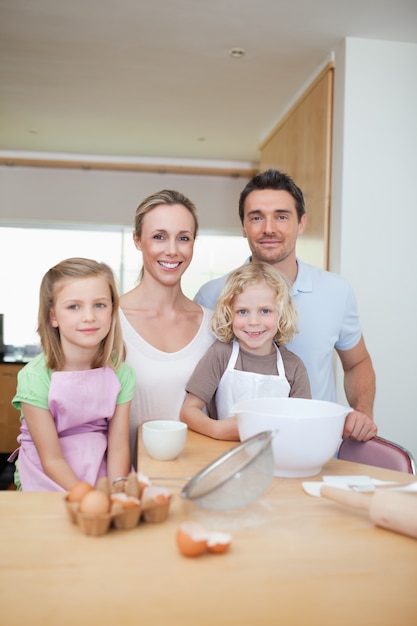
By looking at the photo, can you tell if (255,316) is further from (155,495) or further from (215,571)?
(215,571)

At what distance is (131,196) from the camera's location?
5.66 metres

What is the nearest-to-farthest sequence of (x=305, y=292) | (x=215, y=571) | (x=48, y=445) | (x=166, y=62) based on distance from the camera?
(x=215, y=571)
(x=48, y=445)
(x=305, y=292)
(x=166, y=62)

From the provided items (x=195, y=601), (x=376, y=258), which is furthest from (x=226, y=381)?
(x=376, y=258)

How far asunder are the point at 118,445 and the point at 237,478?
29.2 inches

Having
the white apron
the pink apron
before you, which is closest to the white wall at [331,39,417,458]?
the white apron

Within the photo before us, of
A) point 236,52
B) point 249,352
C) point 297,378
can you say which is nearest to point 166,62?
point 236,52

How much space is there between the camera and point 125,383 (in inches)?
63.7

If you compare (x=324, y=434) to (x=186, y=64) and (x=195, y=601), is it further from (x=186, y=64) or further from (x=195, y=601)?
(x=186, y=64)

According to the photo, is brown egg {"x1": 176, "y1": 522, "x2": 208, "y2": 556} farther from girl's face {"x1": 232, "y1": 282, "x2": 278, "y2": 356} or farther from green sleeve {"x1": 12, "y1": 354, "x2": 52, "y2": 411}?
girl's face {"x1": 232, "y1": 282, "x2": 278, "y2": 356}

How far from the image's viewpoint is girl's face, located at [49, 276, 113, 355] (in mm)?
1518

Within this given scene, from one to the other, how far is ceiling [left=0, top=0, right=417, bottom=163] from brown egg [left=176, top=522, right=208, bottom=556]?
2.58 metres

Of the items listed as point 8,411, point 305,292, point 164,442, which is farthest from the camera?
point 8,411

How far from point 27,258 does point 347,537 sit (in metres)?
5.26

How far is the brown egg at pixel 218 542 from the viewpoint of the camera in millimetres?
818
